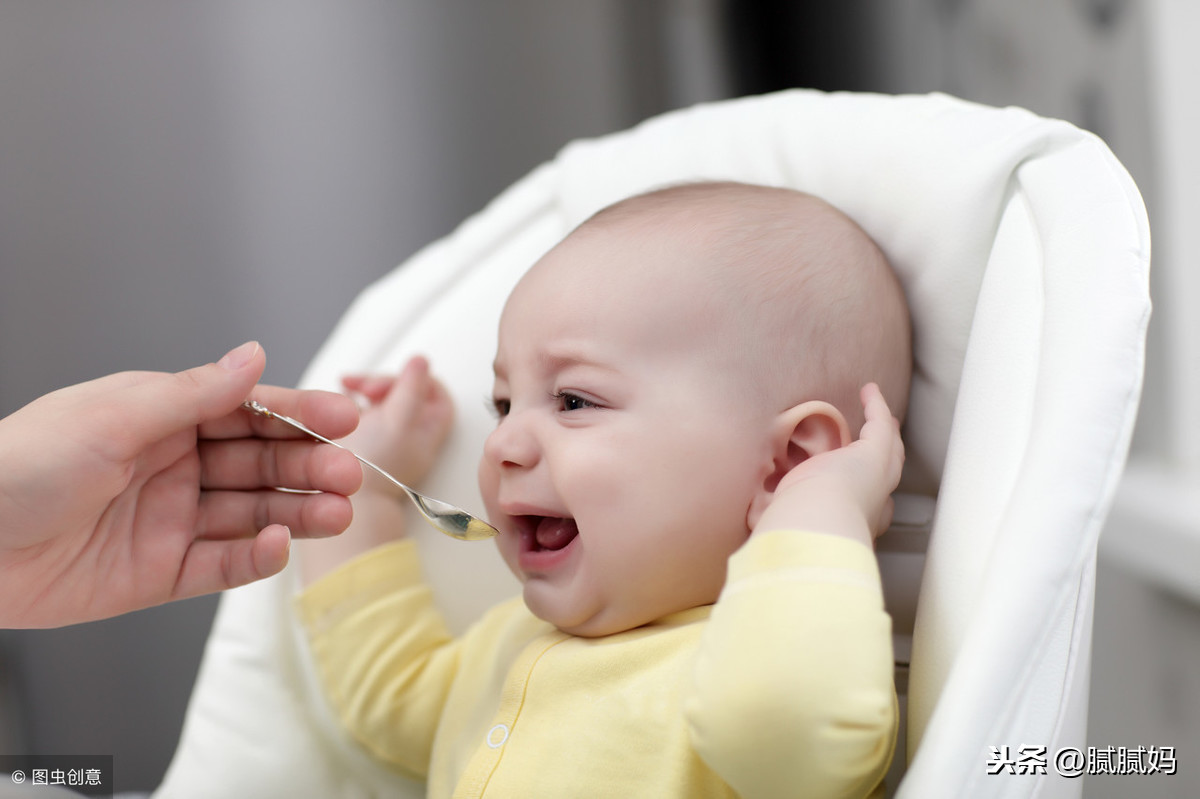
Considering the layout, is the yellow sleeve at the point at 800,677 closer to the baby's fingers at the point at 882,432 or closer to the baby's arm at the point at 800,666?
the baby's arm at the point at 800,666

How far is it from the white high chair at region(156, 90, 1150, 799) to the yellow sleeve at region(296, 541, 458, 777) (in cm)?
3

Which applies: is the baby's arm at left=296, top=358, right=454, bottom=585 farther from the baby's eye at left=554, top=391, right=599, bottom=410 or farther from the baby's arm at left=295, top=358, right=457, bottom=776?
the baby's eye at left=554, top=391, right=599, bottom=410

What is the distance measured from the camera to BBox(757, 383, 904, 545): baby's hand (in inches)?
21.5

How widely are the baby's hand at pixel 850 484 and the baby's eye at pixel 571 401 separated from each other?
5.7 inches

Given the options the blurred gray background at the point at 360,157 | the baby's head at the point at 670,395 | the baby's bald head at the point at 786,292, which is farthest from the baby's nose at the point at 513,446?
the blurred gray background at the point at 360,157

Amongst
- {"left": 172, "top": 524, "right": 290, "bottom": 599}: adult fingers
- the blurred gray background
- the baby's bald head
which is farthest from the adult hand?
the blurred gray background

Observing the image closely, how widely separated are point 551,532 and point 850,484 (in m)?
0.22

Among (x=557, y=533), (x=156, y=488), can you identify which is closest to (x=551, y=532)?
(x=557, y=533)

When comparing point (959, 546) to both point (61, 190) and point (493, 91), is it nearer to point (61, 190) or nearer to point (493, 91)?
point (493, 91)

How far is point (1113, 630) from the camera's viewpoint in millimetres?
1243

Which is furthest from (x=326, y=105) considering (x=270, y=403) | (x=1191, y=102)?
(x=1191, y=102)

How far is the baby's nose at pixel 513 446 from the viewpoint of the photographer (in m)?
0.65

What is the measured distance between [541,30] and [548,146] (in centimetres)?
19

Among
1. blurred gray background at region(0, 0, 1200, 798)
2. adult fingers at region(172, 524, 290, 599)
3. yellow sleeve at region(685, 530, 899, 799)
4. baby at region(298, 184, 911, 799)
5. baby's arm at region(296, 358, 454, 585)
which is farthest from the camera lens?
blurred gray background at region(0, 0, 1200, 798)
